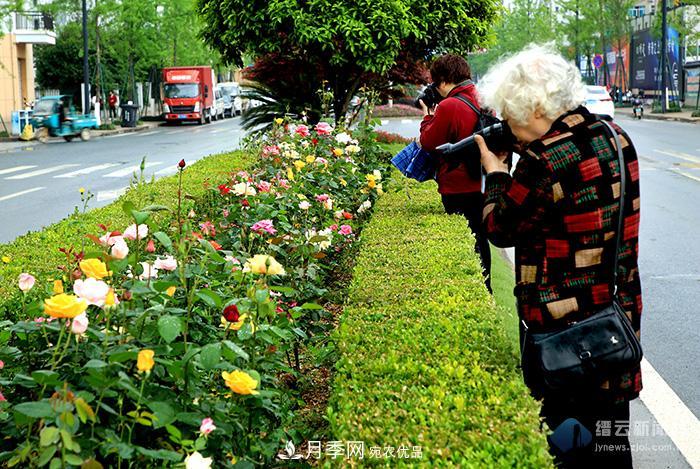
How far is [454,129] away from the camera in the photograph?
6.82 meters

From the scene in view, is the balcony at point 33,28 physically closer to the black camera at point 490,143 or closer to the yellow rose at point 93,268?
the black camera at point 490,143

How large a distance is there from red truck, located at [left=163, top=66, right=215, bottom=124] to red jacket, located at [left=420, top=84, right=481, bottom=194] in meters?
45.2

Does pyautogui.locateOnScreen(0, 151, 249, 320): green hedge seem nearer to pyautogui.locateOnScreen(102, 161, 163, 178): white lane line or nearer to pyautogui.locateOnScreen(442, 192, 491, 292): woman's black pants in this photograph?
pyautogui.locateOnScreen(442, 192, 491, 292): woman's black pants

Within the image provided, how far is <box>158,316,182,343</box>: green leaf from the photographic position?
2748mm

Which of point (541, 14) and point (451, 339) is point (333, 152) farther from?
point (541, 14)

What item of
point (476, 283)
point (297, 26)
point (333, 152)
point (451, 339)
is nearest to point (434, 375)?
point (451, 339)

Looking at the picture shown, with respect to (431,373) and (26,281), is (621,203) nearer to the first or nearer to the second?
(431,373)

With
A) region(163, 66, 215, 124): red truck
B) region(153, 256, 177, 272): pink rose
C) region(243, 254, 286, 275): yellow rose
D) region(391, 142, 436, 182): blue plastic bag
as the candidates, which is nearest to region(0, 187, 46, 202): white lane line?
region(391, 142, 436, 182): blue plastic bag

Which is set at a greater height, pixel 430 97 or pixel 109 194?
pixel 430 97

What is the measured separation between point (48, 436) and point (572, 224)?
71.4 inches

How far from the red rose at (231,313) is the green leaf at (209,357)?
22cm

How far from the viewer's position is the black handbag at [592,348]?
329cm

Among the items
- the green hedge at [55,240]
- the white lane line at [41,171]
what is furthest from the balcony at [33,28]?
the green hedge at [55,240]

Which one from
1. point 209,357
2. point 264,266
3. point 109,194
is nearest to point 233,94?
point 109,194
